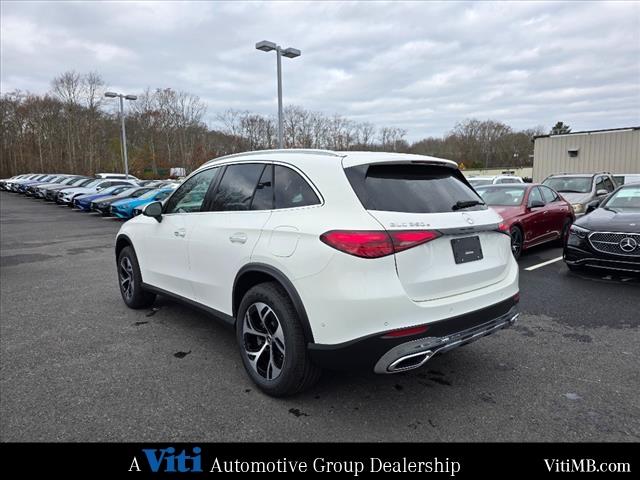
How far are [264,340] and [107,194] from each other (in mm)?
20692

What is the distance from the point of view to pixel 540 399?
310cm

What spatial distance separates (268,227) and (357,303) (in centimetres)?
91

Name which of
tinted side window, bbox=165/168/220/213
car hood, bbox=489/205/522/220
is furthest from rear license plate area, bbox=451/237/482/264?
car hood, bbox=489/205/522/220

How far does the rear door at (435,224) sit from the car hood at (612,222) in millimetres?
3835

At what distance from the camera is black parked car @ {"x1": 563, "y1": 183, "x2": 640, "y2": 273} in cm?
598

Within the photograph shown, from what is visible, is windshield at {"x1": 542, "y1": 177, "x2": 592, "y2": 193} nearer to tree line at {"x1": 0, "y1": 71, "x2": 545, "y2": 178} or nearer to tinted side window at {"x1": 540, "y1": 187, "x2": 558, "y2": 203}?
tinted side window at {"x1": 540, "y1": 187, "x2": 558, "y2": 203}

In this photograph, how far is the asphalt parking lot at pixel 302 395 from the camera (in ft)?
9.02

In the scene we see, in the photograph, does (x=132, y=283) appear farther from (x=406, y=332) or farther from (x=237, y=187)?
(x=406, y=332)
